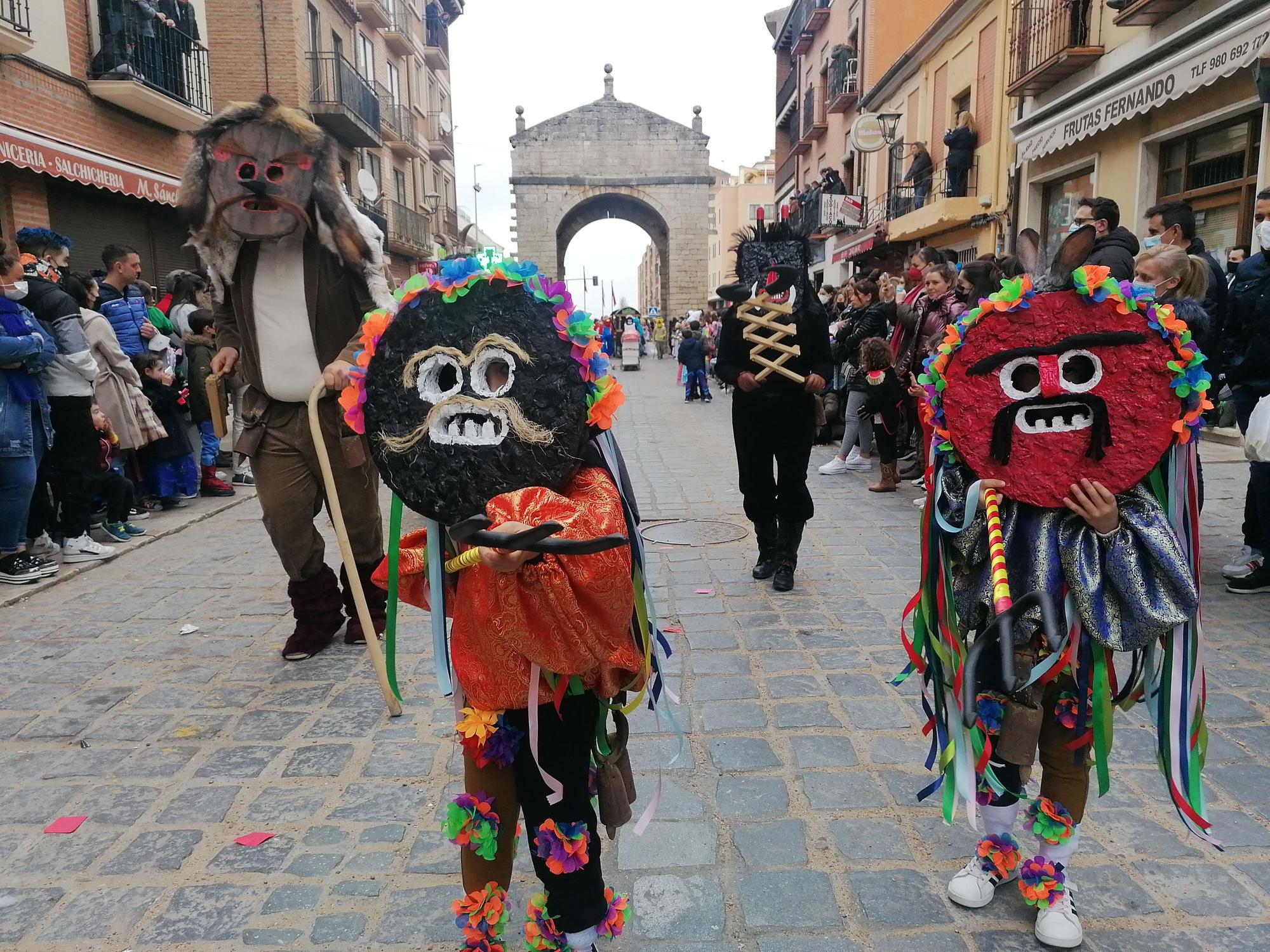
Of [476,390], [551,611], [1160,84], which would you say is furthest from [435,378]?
[1160,84]

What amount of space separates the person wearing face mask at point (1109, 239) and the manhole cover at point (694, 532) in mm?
2802

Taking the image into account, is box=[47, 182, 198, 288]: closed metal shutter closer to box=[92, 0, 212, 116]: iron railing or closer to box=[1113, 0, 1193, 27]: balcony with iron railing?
box=[92, 0, 212, 116]: iron railing

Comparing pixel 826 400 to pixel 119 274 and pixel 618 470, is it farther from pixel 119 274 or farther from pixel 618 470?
pixel 618 470

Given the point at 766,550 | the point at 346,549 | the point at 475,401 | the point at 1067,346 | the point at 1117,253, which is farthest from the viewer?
the point at 766,550

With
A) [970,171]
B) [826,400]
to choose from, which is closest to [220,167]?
[826,400]

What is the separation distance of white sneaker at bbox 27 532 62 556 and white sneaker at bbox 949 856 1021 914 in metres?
5.71

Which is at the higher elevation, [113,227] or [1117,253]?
[113,227]

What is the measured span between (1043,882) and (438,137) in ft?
119

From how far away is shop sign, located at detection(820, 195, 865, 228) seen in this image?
22203 mm

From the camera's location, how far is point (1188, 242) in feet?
17.8

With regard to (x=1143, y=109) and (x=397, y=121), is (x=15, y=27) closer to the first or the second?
(x=1143, y=109)

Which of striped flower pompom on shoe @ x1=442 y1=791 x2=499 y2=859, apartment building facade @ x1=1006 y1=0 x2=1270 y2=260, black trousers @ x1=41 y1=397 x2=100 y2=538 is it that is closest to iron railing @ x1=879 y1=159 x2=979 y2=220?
apartment building facade @ x1=1006 y1=0 x2=1270 y2=260

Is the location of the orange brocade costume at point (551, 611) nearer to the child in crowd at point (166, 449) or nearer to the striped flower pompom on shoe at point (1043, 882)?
the striped flower pompom on shoe at point (1043, 882)

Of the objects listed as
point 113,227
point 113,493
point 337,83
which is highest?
point 337,83
